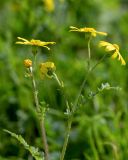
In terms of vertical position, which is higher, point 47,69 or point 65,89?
point 47,69

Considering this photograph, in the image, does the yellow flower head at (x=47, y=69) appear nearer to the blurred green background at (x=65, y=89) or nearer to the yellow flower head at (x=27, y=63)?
the yellow flower head at (x=27, y=63)

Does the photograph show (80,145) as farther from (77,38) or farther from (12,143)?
(77,38)

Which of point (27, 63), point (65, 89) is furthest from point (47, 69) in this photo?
point (65, 89)

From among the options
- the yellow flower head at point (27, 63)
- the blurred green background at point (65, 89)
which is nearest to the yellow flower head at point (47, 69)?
the yellow flower head at point (27, 63)

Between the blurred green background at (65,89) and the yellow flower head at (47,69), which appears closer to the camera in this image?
the yellow flower head at (47,69)

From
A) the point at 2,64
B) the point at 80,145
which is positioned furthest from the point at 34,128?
the point at 2,64

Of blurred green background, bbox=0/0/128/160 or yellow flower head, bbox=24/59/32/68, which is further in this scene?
blurred green background, bbox=0/0/128/160

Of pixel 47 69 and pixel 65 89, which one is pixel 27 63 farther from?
pixel 65 89

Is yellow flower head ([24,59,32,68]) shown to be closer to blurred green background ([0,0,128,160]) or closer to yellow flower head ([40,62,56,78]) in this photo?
yellow flower head ([40,62,56,78])

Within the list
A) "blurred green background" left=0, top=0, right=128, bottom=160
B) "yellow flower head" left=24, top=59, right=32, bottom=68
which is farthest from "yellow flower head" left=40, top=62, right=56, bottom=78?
"blurred green background" left=0, top=0, right=128, bottom=160
